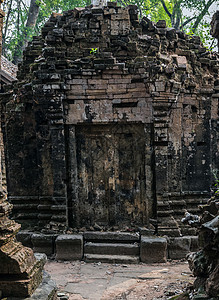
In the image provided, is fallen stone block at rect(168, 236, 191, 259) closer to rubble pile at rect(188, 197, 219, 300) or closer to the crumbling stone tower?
rubble pile at rect(188, 197, 219, 300)

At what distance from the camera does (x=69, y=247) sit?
6.57 m

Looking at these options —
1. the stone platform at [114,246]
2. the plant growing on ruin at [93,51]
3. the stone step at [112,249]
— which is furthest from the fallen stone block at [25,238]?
the plant growing on ruin at [93,51]

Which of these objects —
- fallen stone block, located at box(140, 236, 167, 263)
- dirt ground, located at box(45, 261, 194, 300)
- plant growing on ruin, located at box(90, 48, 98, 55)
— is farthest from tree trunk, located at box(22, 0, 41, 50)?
fallen stone block, located at box(140, 236, 167, 263)

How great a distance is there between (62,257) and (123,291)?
1.88 metres

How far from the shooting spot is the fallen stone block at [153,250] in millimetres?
6410

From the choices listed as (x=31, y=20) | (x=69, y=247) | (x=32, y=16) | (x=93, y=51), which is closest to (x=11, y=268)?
(x=69, y=247)

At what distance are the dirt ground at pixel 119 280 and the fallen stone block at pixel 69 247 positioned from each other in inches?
6.1

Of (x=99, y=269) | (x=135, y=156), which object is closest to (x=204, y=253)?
(x=99, y=269)

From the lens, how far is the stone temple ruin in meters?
6.79

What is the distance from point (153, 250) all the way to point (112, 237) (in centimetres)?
91

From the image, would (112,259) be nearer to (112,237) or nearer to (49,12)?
(112,237)

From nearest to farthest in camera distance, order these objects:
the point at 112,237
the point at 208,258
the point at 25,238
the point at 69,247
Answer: the point at 208,258
the point at 69,247
the point at 112,237
the point at 25,238

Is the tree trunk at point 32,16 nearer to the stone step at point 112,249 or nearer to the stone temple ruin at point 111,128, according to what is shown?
the stone temple ruin at point 111,128

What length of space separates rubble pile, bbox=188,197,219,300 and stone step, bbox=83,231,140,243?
2751mm
